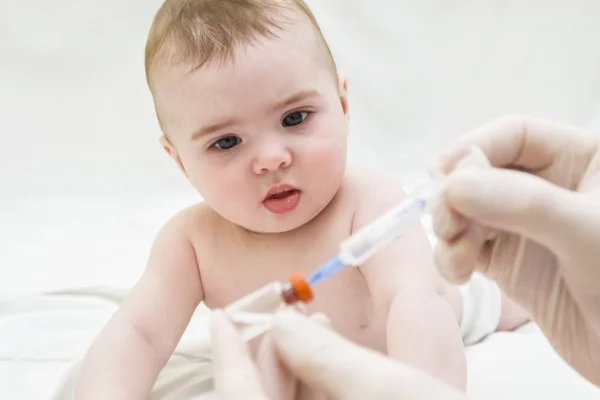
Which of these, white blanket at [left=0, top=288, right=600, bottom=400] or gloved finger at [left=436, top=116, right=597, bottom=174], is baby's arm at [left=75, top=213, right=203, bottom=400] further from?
gloved finger at [left=436, top=116, right=597, bottom=174]

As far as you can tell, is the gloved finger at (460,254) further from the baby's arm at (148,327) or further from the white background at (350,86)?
the white background at (350,86)

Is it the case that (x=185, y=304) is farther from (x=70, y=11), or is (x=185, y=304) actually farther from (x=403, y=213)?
(x=70, y=11)

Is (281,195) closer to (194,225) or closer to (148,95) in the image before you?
(194,225)

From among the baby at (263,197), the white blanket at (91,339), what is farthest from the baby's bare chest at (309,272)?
the white blanket at (91,339)

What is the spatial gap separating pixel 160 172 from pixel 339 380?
130 cm

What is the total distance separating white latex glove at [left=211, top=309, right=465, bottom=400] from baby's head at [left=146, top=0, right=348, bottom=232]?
12.4 inches

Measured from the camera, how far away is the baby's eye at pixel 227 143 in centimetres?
96

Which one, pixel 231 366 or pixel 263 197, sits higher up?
pixel 263 197

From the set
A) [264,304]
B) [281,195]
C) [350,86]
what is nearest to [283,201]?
[281,195]

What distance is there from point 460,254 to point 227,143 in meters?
0.41

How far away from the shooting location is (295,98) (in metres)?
0.93

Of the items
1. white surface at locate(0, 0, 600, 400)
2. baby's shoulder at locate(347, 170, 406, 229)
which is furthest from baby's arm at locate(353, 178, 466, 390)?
white surface at locate(0, 0, 600, 400)

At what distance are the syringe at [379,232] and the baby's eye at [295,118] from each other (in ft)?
1.00

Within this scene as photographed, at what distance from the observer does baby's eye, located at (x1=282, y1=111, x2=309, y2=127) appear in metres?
0.95
